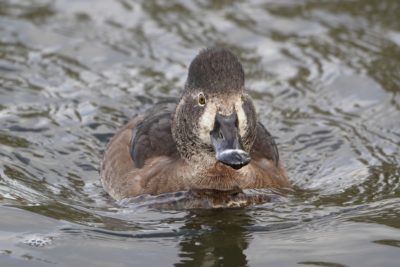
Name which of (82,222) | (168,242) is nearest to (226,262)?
(168,242)

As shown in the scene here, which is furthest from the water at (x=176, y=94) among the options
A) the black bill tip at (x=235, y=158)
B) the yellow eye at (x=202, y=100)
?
the yellow eye at (x=202, y=100)

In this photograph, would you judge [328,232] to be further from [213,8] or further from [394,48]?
[213,8]

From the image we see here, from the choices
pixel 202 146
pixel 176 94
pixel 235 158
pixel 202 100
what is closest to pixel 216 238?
pixel 235 158

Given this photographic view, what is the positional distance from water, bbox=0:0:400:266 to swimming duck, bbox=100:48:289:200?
0.26 metres

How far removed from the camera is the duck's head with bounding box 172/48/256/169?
773cm

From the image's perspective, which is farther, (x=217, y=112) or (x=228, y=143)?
(x=217, y=112)

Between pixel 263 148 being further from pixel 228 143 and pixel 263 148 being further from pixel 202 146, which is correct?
pixel 228 143

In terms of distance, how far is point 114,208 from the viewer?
A: 339 inches

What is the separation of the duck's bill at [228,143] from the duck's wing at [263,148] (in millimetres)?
1221

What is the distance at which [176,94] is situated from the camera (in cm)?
1162

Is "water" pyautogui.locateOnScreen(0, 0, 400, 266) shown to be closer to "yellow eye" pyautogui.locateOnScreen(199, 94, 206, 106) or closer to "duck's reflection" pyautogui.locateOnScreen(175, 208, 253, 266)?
"duck's reflection" pyautogui.locateOnScreen(175, 208, 253, 266)

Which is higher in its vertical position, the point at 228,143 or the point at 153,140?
the point at 153,140

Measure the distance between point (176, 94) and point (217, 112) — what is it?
3739 millimetres

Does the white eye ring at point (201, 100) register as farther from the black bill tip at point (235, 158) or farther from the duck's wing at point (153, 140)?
the duck's wing at point (153, 140)
